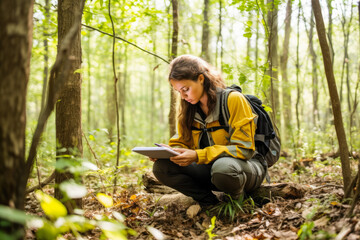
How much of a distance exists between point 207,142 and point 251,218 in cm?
95

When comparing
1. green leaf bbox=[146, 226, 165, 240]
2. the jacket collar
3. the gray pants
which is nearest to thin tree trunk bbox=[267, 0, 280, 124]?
the jacket collar

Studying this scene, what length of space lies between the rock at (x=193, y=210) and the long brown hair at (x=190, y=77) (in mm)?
801

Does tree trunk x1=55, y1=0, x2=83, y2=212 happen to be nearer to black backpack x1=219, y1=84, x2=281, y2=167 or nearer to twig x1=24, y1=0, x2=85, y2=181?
twig x1=24, y1=0, x2=85, y2=181

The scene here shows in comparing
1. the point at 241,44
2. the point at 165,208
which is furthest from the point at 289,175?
the point at 241,44

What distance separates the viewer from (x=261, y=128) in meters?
3.03

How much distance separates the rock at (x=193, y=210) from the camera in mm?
2926

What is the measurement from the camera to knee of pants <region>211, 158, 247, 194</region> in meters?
2.70

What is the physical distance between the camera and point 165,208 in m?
3.13

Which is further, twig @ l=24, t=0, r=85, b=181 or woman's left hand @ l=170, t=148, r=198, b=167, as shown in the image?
woman's left hand @ l=170, t=148, r=198, b=167

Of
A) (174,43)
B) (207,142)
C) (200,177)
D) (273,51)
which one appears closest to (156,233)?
(200,177)

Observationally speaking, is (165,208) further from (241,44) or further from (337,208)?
(241,44)

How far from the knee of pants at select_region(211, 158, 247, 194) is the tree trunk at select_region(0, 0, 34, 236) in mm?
1750

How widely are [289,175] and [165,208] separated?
8.20 ft

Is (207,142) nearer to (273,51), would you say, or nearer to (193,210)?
(193,210)
